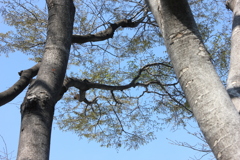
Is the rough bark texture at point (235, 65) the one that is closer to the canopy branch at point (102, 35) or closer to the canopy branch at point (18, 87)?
the canopy branch at point (18, 87)

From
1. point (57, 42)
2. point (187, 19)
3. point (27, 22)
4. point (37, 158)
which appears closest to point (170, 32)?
point (187, 19)

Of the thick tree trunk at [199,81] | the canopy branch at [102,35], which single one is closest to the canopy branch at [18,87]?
the canopy branch at [102,35]

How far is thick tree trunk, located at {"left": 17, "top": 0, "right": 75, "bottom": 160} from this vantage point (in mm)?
1897

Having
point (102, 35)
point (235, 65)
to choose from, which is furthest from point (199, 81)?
point (102, 35)

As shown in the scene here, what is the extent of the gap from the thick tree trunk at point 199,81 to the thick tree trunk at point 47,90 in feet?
3.43

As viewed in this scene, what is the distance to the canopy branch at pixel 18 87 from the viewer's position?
281 centimetres

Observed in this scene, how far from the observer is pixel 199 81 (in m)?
1.47

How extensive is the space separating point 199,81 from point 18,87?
2201 millimetres

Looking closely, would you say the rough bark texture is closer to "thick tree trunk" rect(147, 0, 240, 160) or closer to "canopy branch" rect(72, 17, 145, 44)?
"thick tree trunk" rect(147, 0, 240, 160)

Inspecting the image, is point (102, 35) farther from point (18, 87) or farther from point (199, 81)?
point (199, 81)

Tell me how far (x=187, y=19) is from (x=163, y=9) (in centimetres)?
16

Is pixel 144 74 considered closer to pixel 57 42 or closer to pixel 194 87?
pixel 57 42

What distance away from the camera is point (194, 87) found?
1.48 m

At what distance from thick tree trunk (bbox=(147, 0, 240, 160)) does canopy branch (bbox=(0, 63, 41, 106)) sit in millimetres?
1775
